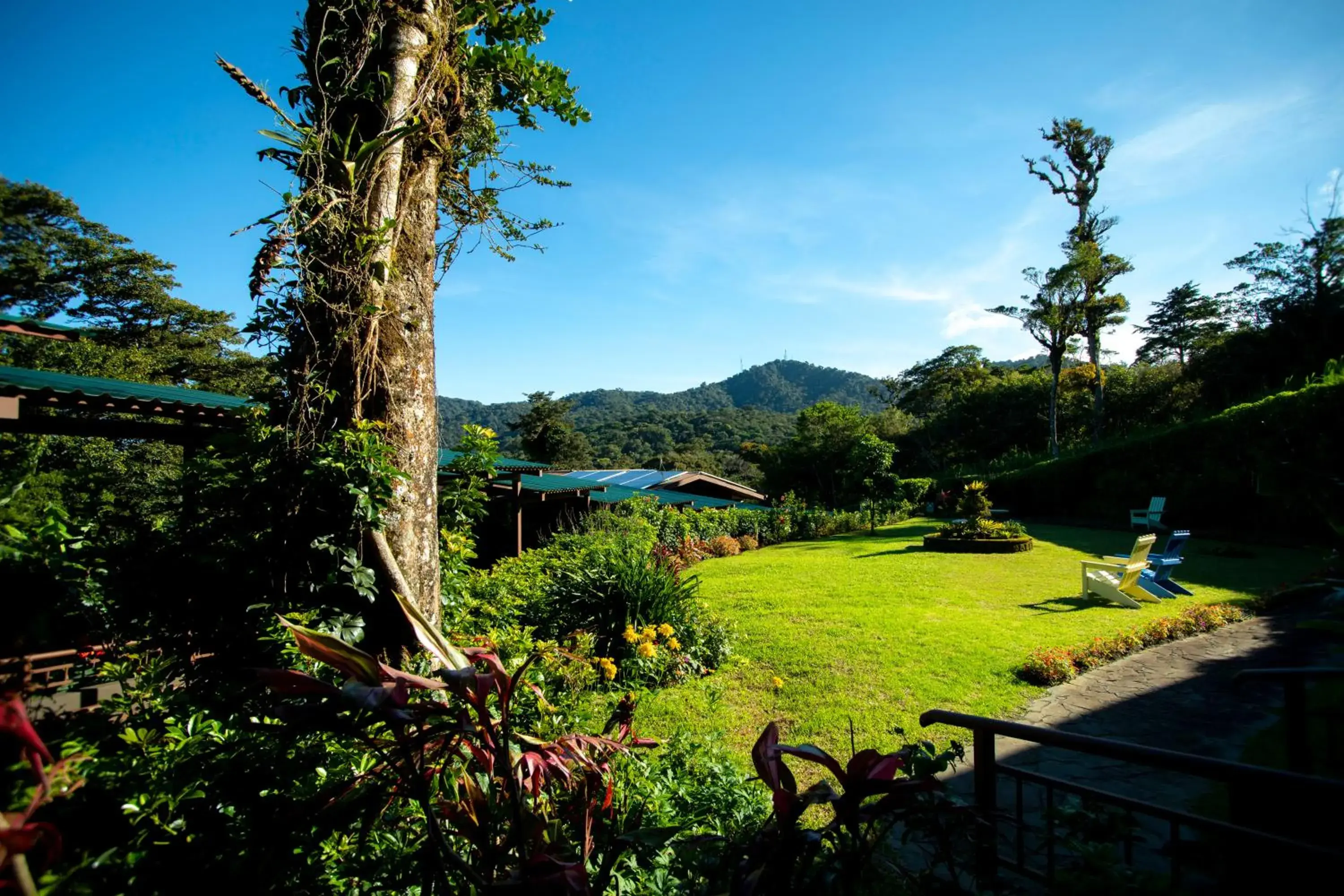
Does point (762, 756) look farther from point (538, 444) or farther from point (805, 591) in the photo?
point (538, 444)

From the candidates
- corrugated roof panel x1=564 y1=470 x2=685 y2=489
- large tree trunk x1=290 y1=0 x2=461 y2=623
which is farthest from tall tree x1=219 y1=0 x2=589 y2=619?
corrugated roof panel x1=564 y1=470 x2=685 y2=489

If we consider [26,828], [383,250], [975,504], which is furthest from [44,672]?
[975,504]

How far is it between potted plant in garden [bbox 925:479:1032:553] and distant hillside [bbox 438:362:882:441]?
2433 inches

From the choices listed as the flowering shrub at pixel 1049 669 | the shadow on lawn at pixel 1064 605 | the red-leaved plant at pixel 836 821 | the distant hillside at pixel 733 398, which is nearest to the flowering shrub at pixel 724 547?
the shadow on lawn at pixel 1064 605

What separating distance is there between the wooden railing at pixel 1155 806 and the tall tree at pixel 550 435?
4229 centimetres

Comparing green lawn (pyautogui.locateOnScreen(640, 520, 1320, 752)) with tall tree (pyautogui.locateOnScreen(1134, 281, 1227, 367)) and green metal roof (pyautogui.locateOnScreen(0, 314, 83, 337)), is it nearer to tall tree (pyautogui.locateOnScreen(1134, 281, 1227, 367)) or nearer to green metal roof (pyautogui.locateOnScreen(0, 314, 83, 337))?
green metal roof (pyautogui.locateOnScreen(0, 314, 83, 337))

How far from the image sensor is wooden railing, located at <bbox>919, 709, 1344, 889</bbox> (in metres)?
1.36

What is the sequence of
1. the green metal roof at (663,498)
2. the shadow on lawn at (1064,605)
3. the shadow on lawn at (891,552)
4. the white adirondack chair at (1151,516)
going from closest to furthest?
the shadow on lawn at (1064,605)
the shadow on lawn at (891,552)
the white adirondack chair at (1151,516)
the green metal roof at (663,498)

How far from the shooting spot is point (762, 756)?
1.25 meters

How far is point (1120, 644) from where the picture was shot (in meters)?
6.09

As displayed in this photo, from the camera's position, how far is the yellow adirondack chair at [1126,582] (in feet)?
26.1

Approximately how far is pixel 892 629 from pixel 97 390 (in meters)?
9.45

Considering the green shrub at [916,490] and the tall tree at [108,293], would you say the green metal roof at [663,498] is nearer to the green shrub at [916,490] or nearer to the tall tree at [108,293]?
the green shrub at [916,490]

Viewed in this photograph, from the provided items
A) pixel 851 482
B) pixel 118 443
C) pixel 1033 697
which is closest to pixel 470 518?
pixel 1033 697
